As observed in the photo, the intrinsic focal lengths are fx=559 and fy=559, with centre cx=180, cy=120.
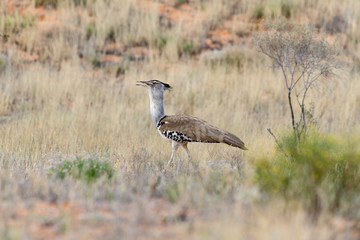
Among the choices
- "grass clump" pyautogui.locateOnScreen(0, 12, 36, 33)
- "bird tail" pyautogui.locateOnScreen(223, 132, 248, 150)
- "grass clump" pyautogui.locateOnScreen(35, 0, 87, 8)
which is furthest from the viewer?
"grass clump" pyautogui.locateOnScreen(35, 0, 87, 8)

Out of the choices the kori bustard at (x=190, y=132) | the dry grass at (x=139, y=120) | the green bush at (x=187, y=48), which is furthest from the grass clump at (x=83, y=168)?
the green bush at (x=187, y=48)

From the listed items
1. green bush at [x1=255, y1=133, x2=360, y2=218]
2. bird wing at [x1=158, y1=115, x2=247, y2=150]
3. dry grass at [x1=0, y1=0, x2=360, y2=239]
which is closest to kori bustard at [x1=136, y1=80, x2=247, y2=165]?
bird wing at [x1=158, y1=115, x2=247, y2=150]

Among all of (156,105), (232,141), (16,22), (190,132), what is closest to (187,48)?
(16,22)

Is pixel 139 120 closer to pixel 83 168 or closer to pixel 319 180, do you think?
pixel 83 168

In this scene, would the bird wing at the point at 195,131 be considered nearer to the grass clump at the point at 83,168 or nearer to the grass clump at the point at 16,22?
the grass clump at the point at 83,168

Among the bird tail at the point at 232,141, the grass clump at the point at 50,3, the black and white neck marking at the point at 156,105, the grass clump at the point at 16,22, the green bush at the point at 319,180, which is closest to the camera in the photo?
the green bush at the point at 319,180

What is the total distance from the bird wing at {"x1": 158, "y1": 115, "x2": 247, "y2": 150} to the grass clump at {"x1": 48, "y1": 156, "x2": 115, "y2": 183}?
1226mm

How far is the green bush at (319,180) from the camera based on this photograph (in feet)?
13.6

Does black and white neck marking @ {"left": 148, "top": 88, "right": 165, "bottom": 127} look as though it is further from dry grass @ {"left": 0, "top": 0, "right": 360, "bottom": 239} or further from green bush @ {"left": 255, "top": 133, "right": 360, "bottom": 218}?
green bush @ {"left": 255, "top": 133, "right": 360, "bottom": 218}

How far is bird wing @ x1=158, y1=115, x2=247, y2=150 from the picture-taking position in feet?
22.3

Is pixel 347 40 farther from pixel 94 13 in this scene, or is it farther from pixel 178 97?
pixel 94 13

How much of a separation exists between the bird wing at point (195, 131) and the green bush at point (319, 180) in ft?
5.00

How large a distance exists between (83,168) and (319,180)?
8.11 ft

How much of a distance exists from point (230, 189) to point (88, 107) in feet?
22.7
